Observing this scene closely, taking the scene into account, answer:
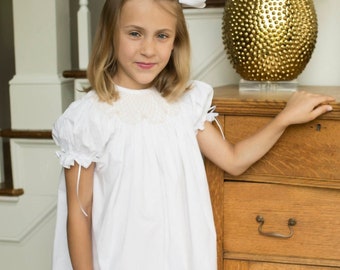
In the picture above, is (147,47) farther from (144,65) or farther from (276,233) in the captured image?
(276,233)

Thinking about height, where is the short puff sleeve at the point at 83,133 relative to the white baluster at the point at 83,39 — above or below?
below

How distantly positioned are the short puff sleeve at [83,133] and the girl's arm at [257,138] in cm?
23

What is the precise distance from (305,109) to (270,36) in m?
0.25

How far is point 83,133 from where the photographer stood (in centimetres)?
117

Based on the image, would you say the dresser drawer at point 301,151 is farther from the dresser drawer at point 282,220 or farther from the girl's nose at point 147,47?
the girl's nose at point 147,47

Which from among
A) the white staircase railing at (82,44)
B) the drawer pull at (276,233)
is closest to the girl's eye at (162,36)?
the drawer pull at (276,233)

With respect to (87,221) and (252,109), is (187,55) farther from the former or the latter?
(87,221)

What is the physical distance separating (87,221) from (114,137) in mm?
212

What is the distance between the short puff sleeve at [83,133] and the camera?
1.17 meters

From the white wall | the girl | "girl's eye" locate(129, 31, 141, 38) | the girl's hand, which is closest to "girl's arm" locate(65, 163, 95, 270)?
the girl

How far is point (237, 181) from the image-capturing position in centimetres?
126

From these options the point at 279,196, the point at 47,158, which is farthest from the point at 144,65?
the point at 47,158

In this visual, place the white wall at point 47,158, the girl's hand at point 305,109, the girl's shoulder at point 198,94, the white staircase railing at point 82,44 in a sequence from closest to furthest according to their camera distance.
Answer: the girl's hand at point 305,109
the girl's shoulder at point 198,94
the white wall at point 47,158
the white staircase railing at point 82,44

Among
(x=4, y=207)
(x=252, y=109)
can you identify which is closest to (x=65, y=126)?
(x=252, y=109)
